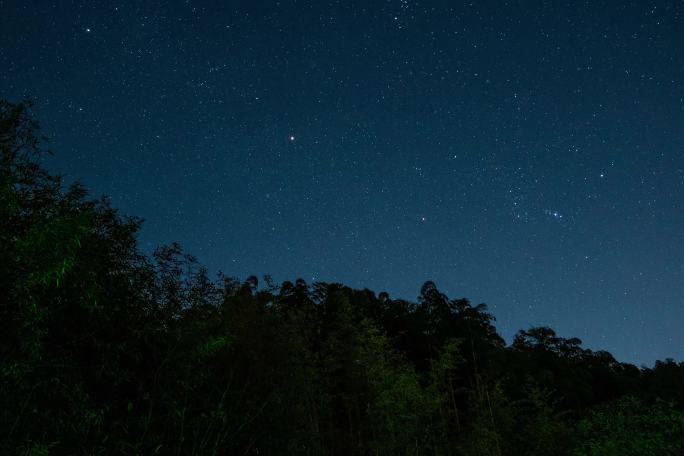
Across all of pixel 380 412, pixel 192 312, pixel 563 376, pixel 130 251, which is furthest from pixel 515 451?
pixel 563 376

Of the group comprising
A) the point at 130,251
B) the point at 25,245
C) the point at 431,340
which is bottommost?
the point at 25,245

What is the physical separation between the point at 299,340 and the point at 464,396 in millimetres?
15835

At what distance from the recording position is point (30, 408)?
4.47 m

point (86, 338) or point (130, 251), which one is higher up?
point (130, 251)

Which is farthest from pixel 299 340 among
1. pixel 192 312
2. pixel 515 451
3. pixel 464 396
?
pixel 464 396

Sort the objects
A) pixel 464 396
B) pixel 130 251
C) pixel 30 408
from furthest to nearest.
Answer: pixel 464 396
pixel 130 251
pixel 30 408

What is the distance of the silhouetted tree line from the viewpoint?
4398 millimetres

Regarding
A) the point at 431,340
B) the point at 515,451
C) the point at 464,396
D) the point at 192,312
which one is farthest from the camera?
the point at 431,340

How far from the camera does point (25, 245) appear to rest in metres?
4.17

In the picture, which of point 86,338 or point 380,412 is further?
point 380,412

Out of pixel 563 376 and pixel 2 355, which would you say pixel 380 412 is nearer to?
pixel 2 355

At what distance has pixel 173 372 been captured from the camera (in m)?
6.45

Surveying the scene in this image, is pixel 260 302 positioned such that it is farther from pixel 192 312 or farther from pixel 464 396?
pixel 464 396

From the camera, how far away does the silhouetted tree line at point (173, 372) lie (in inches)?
173
